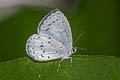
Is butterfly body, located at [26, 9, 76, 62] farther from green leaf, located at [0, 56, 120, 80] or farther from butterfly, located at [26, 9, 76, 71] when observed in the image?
green leaf, located at [0, 56, 120, 80]

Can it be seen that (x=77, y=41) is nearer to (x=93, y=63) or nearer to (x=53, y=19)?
(x=53, y=19)

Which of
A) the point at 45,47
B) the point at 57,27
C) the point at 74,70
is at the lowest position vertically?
the point at 74,70

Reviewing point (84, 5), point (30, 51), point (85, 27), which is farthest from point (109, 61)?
point (84, 5)

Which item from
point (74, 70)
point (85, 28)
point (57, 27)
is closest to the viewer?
point (74, 70)

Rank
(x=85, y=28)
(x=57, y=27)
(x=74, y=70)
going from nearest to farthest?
(x=74, y=70) → (x=57, y=27) → (x=85, y=28)

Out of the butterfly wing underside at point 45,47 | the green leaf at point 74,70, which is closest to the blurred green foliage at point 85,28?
the butterfly wing underside at point 45,47

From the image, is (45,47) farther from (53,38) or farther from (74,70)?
(74,70)

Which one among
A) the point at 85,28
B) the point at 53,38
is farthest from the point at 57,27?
the point at 85,28

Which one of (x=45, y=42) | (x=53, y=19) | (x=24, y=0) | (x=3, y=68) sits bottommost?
(x=3, y=68)
